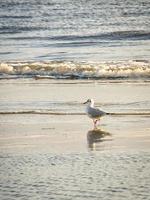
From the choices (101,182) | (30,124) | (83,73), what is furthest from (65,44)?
(101,182)

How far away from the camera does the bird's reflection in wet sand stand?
1377 cm

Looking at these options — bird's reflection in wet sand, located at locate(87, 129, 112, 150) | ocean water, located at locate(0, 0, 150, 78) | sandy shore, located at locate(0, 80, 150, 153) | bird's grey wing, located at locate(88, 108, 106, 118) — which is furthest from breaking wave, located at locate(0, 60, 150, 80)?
bird's reflection in wet sand, located at locate(87, 129, 112, 150)

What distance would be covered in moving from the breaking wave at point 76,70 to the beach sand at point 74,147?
3.00 meters

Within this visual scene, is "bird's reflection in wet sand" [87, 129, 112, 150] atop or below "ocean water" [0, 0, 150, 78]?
below

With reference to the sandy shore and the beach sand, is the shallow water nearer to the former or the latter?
the beach sand

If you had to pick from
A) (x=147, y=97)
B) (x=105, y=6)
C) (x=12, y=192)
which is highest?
(x=105, y=6)

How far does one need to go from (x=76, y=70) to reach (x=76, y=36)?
12174mm

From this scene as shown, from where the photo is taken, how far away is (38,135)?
14820mm

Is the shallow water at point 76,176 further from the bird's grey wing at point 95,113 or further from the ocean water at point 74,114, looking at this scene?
the bird's grey wing at point 95,113

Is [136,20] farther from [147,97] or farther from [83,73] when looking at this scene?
[147,97]

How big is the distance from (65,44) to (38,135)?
19186 mm

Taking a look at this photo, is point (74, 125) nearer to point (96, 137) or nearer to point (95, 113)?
point (95, 113)

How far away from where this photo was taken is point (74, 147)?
44.7 ft

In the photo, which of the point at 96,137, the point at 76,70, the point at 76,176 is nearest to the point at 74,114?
the point at 96,137
